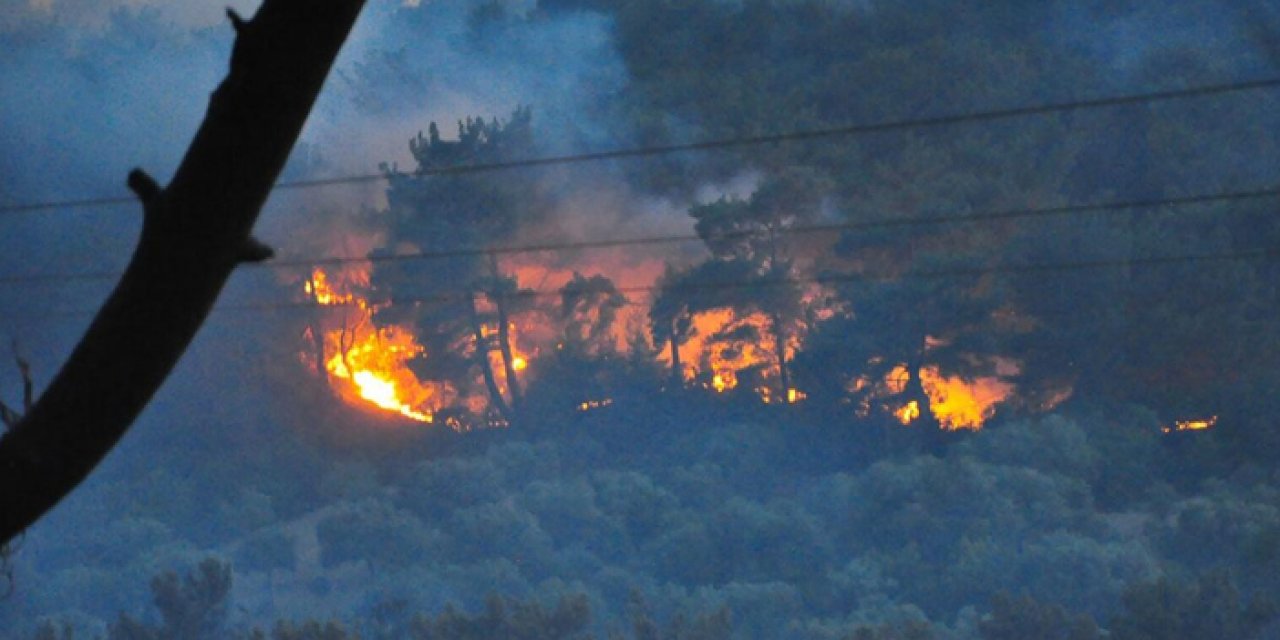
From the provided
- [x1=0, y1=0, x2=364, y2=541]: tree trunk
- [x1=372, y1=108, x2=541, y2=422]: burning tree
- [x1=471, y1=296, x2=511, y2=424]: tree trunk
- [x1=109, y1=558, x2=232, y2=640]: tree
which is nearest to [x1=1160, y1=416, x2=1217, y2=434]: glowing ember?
[x1=372, y1=108, x2=541, y2=422]: burning tree

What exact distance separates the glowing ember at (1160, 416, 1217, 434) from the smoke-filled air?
0.44 feet

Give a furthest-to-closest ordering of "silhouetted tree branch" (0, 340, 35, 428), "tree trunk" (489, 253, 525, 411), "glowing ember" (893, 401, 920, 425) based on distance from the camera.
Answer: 1. "tree trunk" (489, 253, 525, 411)
2. "glowing ember" (893, 401, 920, 425)
3. "silhouetted tree branch" (0, 340, 35, 428)

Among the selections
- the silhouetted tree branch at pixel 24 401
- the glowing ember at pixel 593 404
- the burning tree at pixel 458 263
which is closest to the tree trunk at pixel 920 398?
the glowing ember at pixel 593 404

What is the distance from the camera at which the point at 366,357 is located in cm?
3562

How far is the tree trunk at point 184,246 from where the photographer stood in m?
2.30

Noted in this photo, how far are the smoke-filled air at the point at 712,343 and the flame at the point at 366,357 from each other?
86 mm

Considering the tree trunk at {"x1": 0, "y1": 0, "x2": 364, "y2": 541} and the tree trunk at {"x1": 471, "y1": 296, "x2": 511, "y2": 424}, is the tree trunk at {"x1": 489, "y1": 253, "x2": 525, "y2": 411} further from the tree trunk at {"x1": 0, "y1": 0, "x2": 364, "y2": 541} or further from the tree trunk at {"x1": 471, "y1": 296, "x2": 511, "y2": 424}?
the tree trunk at {"x1": 0, "y1": 0, "x2": 364, "y2": 541}

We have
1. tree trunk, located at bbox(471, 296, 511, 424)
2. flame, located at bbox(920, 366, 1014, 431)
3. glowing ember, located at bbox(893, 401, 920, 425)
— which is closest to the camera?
flame, located at bbox(920, 366, 1014, 431)

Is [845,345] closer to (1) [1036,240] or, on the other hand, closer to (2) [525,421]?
(1) [1036,240]

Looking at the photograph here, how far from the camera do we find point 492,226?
33.3m

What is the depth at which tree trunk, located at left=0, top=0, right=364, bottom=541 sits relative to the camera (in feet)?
7.55

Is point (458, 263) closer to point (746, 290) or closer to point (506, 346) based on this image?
point (506, 346)

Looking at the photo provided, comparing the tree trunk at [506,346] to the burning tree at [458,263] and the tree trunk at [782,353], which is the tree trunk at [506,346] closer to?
the burning tree at [458,263]

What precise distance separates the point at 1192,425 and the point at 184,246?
30.6 m
